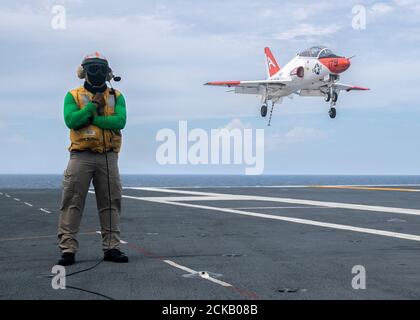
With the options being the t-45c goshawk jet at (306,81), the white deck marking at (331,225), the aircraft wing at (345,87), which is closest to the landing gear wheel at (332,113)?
the t-45c goshawk jet at (306,81)

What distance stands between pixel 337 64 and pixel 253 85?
29.6 ft

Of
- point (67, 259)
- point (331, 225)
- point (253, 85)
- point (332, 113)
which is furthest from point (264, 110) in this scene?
point (67, 259)

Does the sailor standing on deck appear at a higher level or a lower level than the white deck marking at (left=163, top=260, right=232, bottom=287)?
higher

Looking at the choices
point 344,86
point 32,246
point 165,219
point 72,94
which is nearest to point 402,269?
point 72,94

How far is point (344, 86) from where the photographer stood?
45.8 m

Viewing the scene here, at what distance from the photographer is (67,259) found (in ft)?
22.5

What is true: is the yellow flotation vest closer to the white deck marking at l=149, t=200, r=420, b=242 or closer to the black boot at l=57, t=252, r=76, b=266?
the black boot at l=57, t=252, r=76, b=266

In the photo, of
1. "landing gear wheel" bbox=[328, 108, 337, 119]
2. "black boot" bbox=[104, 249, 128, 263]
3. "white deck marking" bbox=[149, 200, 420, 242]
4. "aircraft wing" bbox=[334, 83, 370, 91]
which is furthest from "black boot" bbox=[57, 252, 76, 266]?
"aircraft wing" bbox=[334, 83, 370, 91]

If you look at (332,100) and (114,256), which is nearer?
(114,256)

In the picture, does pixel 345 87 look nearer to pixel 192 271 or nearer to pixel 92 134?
pixel 92 134

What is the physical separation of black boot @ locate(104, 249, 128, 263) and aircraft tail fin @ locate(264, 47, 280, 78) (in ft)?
158

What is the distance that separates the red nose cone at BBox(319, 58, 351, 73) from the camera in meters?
35.8

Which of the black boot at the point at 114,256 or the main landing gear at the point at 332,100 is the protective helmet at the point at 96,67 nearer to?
the black boot at the point at 114,256
